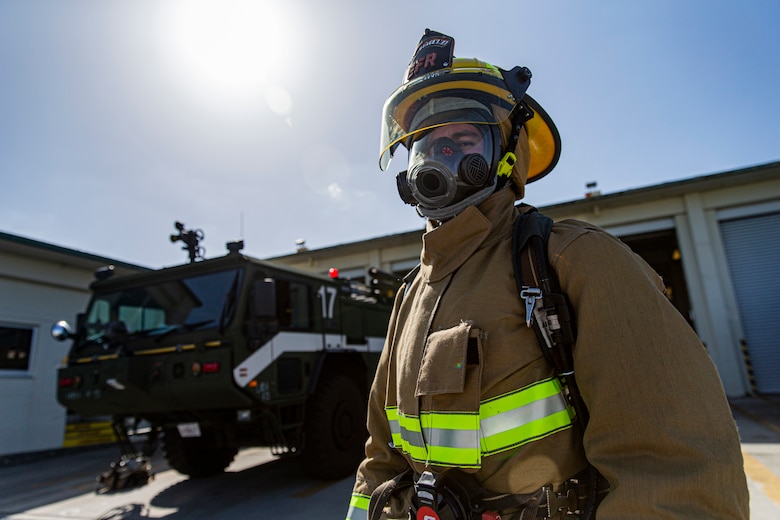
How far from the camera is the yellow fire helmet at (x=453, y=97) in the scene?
4.62ft

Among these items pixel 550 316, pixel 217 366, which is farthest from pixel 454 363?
pixel 217 366

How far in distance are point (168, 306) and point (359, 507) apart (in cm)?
425

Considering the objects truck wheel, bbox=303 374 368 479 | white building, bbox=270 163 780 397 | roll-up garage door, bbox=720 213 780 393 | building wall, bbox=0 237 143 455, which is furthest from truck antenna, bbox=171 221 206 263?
roll-up garage door, bbox=720 213 780 393

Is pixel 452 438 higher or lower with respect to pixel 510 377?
lower

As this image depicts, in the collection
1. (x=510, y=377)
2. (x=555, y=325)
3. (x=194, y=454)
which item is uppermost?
(x=555, y=325)

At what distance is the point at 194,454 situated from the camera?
5.51 meters

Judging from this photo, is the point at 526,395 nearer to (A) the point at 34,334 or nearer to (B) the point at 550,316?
(B) the point at 550,316

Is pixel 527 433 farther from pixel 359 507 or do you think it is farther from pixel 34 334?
pixel 34 334

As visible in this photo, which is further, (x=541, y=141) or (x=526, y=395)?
(x=541, y=141)

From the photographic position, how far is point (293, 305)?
508 centimetres

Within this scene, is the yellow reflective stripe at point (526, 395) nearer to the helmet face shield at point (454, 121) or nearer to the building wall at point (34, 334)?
the helmet face shield at point (454, 121)

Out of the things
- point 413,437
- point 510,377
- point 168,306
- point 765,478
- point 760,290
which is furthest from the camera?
point 760,290

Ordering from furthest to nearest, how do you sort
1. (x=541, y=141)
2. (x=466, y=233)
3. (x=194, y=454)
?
1. (x=194, y=454)
2. (x=541, y=141)
3. (x=466, y=233)

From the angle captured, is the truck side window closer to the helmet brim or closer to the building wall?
the helmet brim
